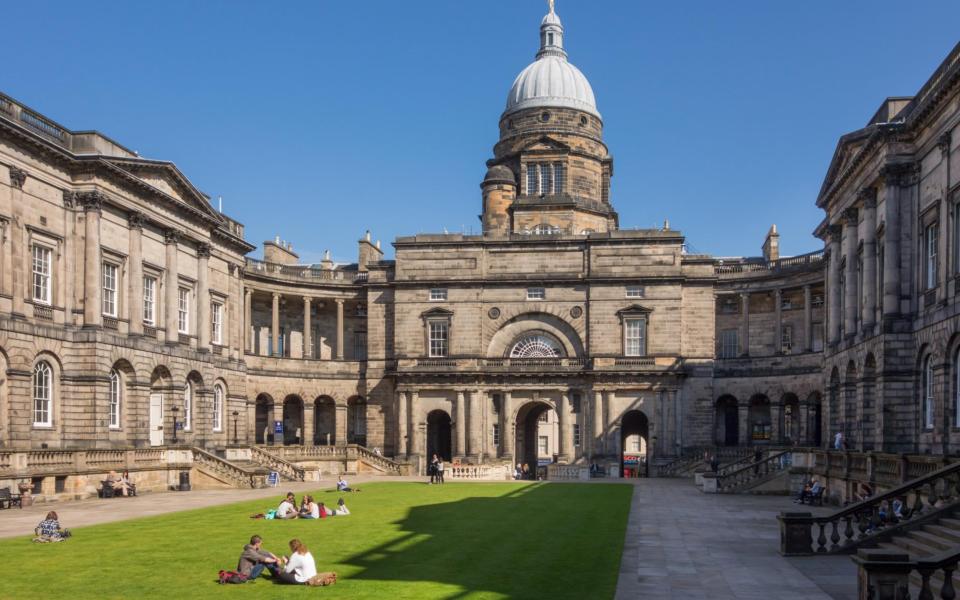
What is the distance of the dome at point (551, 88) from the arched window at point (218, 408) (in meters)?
35.4

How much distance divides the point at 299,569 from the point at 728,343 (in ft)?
188

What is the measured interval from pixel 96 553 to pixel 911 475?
21855 millimetres

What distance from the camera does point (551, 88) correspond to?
7975 cm

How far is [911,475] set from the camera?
2902 centimetres

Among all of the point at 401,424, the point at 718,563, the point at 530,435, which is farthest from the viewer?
the point at 530,435

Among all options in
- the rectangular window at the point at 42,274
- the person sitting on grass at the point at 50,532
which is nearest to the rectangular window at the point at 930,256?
the person sitting on grass at the point at 50,532

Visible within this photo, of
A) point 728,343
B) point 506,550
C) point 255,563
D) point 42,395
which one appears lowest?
point 506,550

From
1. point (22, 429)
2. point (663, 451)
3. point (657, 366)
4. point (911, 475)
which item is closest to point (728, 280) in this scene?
point (657, 366)

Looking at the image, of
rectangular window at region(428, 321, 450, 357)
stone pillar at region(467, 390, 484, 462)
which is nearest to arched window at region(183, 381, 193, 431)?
rectangular window at region(428, 321, 450, 357)

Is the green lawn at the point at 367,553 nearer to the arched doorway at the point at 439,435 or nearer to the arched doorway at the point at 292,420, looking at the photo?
the arched doorway at the point at 439,435

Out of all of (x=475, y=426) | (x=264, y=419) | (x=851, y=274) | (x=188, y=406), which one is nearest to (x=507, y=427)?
(x=475, y=426)

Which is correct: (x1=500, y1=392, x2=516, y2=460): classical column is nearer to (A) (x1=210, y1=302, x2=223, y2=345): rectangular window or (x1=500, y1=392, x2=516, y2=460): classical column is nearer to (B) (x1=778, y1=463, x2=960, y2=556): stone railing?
(A) (x1=210, y1=302, x2=223, y2=345): rectangular window

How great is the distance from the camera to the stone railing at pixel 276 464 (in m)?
53.5

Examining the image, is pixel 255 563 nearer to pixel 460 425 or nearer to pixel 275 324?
pixel 460 425
